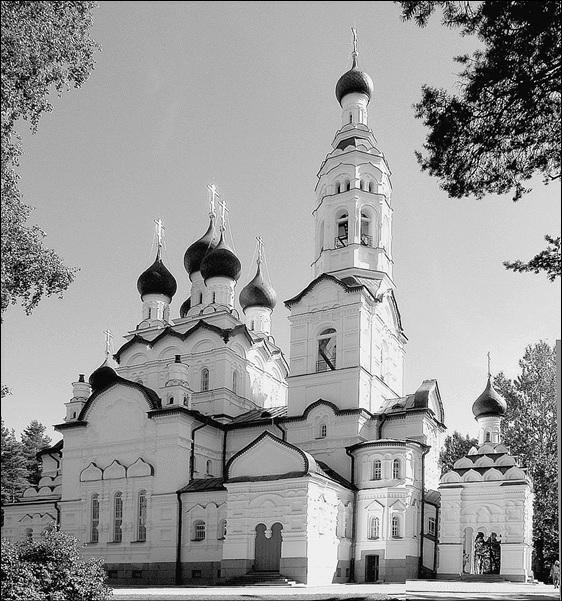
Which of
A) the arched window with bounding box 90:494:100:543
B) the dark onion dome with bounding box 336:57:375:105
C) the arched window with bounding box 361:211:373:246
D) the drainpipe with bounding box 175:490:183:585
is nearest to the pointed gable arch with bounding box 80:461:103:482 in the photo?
the arched window with bounding box 90:494:100:543

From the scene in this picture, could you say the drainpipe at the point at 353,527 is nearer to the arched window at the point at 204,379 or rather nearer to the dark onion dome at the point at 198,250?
the arched window at the point at 204,379

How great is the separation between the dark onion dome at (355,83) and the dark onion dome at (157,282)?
12.8 metres

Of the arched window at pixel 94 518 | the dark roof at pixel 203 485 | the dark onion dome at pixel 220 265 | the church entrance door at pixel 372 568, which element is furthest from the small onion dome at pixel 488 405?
the arched window at pixel 94 518

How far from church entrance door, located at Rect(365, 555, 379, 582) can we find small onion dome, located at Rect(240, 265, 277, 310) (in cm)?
1585

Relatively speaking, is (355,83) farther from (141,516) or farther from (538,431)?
(141,516)

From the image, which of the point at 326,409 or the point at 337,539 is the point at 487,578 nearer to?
the point at 337,539

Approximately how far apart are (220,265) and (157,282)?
4194 millimetres

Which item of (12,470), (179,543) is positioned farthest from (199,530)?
(12,470)

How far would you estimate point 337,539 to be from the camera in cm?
2786

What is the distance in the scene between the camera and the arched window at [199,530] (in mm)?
29938

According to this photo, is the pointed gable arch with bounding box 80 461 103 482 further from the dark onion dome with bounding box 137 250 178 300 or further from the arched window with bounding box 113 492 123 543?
the dark onion dome with bounding box 137 250 178 300

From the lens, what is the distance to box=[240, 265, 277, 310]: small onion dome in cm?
4062

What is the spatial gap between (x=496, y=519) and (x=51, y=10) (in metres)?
22.5

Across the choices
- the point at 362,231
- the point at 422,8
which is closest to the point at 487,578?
the point at 362,231
